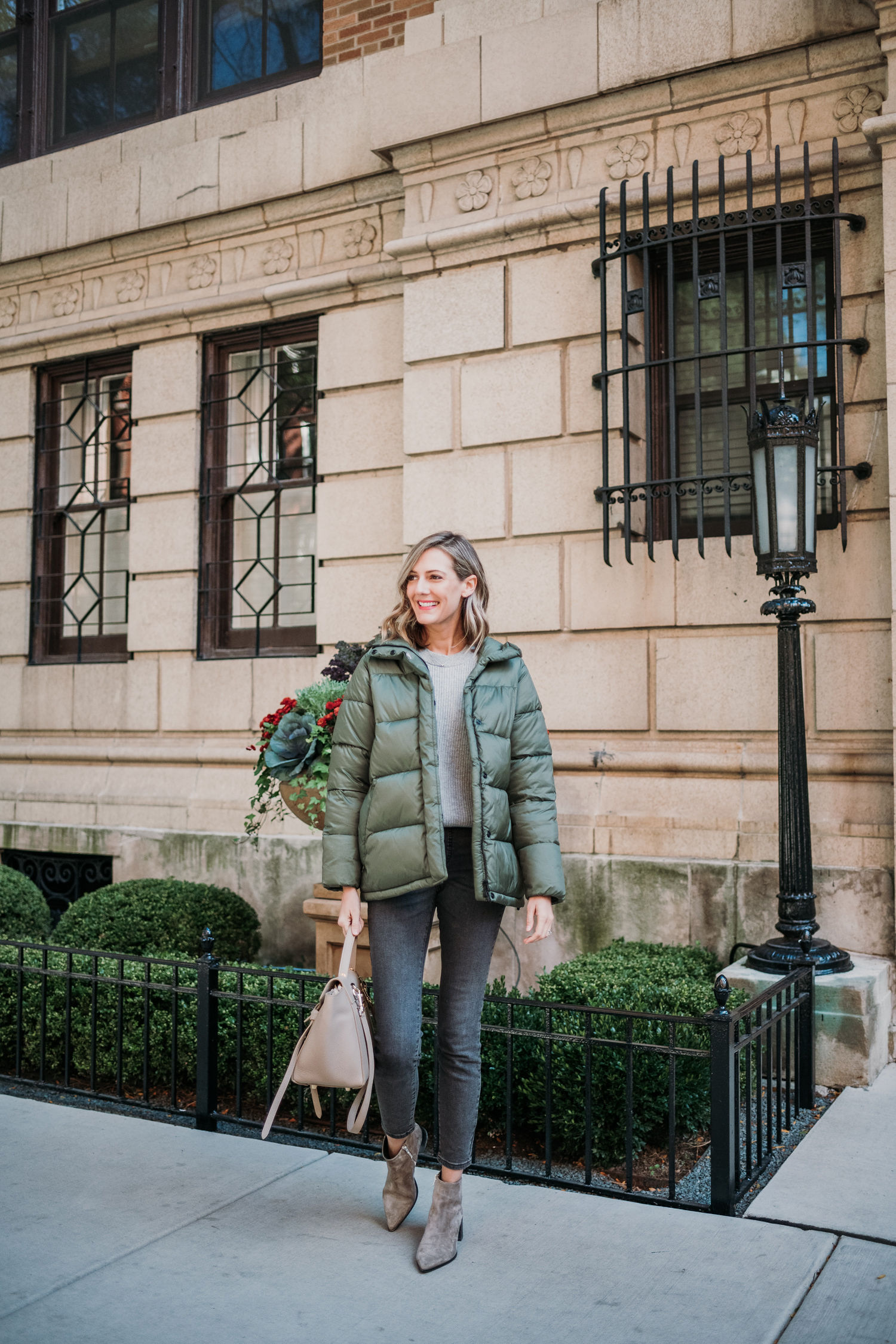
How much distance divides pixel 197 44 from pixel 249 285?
2201 millimetres

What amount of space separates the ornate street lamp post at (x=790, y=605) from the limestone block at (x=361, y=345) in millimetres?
3169

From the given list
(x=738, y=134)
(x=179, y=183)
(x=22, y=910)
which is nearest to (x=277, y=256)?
(x=179, y=183)

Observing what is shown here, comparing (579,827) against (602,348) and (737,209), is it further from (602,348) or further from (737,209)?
(737,209)

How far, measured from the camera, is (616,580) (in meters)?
6.59

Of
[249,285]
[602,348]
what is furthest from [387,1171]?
[249,285]

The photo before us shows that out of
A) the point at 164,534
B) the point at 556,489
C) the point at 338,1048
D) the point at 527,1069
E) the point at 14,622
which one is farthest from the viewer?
the point at 14,622

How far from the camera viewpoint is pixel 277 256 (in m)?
8.20

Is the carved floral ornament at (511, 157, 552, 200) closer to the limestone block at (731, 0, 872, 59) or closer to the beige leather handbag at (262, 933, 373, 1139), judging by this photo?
the limestone block at (731, 0, 872, 59)

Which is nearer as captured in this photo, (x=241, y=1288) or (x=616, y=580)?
(x=241, y=1288)

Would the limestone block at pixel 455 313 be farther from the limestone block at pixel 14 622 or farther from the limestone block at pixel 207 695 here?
the limestone block at pixel 14 622

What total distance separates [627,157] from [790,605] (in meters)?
3.13

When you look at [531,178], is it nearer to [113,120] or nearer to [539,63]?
[539,63]

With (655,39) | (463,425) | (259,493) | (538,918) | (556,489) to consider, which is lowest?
(538,918)

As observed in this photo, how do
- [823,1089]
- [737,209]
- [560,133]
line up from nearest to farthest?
[823,1089]
[737,209]
[560,133]
